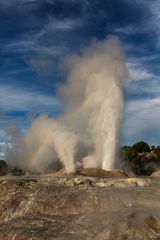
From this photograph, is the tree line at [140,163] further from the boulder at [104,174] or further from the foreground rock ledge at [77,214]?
the foreground rock ledge at [77,214]

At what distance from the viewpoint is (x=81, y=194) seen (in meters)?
20.0

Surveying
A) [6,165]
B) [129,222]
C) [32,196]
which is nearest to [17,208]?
[32,196]

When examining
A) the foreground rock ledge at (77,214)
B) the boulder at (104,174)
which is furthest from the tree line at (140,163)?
the foreground rock ledge at (77,214)

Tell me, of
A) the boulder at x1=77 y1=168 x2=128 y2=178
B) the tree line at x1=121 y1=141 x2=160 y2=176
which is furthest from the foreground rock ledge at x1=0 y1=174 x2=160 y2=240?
the tree line at x1=121 y1=141 x2=160 y2=176

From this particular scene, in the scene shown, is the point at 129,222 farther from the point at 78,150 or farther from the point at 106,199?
the point at 78,150

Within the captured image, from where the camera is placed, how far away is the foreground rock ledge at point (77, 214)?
48.9ft

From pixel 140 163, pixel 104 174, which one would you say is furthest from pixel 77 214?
pixel 140 163

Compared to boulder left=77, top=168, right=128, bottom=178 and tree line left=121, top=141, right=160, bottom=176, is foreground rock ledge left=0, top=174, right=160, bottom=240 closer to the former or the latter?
boulder left=77, top=168, right=128, bottom=178

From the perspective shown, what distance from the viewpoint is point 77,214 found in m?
17.9

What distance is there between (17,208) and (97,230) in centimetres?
577

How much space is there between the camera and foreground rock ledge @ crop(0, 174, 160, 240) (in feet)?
48.9

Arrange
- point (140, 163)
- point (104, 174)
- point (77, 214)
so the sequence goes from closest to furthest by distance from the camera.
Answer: point (77, 214)
point (104, 174)
point (140, 163)

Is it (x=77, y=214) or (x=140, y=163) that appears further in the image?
(x=140, y=163)

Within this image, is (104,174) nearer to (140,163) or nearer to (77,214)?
(77,214)
